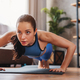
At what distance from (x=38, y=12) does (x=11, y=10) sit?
0.93 m

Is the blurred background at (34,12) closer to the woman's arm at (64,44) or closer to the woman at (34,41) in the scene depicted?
the woman at (34,41)

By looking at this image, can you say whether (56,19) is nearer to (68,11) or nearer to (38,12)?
(68,11)

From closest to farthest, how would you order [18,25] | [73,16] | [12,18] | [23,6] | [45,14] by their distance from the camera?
1. [18,25]
2. [12,18]
3. [23,6]
4. [73,16]
5. [45,14]

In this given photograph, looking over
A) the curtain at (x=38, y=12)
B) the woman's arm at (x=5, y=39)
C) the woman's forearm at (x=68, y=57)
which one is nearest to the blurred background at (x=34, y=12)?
the curtain at (x=38, y=12)

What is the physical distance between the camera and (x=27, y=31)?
4.39ft

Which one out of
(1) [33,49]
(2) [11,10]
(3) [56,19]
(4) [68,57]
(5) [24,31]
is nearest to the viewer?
(5) [24,31]

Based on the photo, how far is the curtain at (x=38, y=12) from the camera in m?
4.40

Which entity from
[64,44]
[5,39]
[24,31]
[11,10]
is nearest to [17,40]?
[5,39]

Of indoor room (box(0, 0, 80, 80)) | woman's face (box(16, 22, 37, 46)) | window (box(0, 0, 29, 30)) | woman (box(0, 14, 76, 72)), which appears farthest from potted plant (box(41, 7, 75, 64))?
woman's face (box(16, 22, 37, 46))

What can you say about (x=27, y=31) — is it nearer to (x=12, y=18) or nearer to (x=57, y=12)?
(x=12, y=18)

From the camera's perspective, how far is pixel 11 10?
3891mm

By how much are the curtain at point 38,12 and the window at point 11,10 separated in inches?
8.7

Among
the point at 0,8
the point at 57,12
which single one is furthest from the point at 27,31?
the point at 57,12

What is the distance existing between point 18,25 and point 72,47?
0.53m
